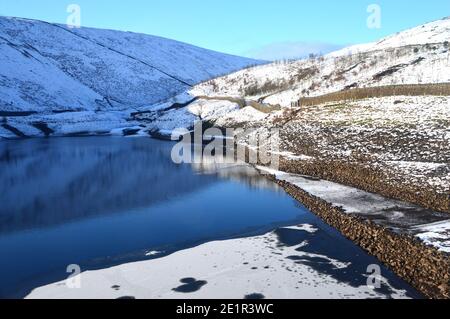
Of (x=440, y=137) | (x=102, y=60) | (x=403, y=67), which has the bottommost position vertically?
(x=440, y=137)

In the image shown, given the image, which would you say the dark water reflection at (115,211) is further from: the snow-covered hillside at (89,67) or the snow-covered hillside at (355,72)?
the snow-covered hillside at (89,67)

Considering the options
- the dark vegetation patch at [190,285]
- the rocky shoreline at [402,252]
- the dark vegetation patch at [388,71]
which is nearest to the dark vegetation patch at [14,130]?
the dark vegetation patch at [388,71]

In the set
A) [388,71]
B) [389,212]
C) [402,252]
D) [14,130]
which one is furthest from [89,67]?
[402,252]

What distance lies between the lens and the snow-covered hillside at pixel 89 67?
88.8 meters

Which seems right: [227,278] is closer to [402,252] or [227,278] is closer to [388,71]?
[402,252]

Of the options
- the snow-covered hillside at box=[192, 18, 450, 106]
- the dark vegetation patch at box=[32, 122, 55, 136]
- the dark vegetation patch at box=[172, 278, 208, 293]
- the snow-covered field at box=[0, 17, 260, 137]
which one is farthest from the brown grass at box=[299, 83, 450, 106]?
the dark vegetation patch at box=[32, 122, 55, 136]

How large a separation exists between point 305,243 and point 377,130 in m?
19.6

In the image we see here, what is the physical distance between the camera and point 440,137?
27562 mm

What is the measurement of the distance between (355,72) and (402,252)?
51.8 meters

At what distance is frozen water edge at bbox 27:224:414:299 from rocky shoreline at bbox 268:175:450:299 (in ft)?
3.02

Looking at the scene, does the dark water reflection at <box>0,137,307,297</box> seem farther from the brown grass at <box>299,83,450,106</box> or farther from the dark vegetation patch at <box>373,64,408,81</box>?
the dark vegetation patch at <box>373,64,408,81</box>

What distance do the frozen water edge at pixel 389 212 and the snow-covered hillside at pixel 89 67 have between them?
223 feet
